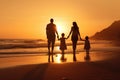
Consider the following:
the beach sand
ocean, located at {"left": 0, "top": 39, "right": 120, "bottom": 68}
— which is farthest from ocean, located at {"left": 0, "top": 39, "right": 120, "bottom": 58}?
the beach sand

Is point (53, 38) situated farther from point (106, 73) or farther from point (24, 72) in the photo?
point (106, 73)

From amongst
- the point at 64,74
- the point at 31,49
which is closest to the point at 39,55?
the point at 31,49

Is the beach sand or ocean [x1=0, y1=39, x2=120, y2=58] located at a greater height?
ocean [x1=0, y1=39, x2=120, y2=58]

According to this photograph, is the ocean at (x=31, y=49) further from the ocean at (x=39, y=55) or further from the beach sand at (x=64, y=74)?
the beach sand at (x=64, y=74)

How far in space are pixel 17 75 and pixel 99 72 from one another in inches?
125

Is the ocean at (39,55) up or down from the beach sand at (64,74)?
up

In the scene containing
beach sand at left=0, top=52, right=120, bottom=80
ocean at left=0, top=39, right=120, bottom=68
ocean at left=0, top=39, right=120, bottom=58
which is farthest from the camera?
ocean at left=0, top=39, right=120, bottom=58

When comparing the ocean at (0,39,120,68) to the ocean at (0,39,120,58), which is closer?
the ocean at (0,39,120,68)

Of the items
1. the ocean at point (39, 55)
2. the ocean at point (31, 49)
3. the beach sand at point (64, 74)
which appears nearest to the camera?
the beach sand at point (64, 74)

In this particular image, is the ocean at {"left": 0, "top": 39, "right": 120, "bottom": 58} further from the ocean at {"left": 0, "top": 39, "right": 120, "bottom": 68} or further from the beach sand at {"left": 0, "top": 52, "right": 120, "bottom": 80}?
the beach sand at {"left": 0, "top": 52, "right": 120, "bottom": 80}

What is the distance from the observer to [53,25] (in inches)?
675

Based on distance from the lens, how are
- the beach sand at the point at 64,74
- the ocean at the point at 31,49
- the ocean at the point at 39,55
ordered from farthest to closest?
the ocean at the point at 31,49
the ocean at the point at 39,55
the beach sand at the point at 64,74

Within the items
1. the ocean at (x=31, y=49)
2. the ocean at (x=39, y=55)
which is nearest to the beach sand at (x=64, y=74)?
the ocean at (x=39, y=55)

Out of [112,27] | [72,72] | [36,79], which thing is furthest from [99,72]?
[112,27]
